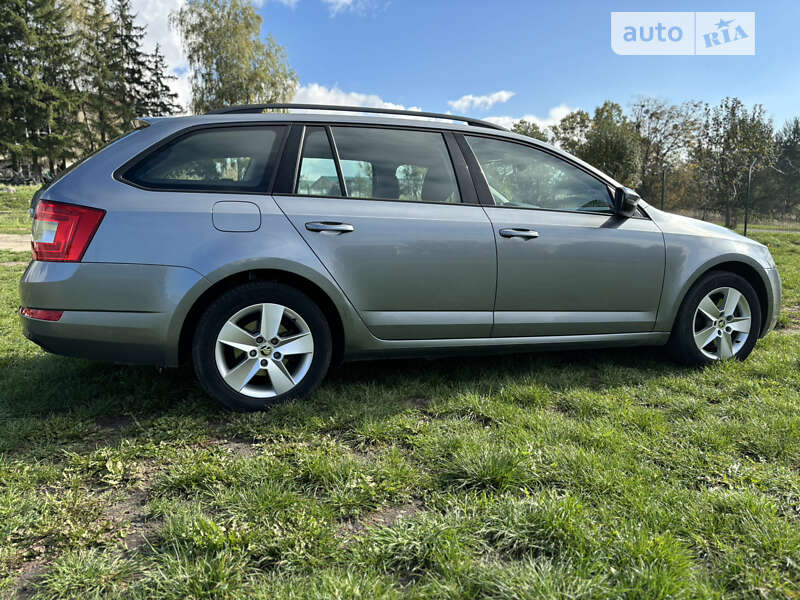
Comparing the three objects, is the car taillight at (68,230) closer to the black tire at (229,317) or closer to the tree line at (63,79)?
the black tire at (229,317)

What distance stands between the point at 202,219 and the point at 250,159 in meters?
0.50

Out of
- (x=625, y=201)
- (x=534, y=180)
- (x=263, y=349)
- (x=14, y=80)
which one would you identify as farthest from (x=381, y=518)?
(x=14, y=80)

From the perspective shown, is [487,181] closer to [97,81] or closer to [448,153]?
[448,153]

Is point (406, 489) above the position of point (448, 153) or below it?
below

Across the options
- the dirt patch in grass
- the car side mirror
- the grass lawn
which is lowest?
the dirt patch in grass

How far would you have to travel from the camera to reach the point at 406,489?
2.21 m

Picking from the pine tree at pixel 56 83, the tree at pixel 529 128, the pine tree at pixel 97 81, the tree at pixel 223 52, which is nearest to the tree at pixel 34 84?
the pine tree at pixel 56 83

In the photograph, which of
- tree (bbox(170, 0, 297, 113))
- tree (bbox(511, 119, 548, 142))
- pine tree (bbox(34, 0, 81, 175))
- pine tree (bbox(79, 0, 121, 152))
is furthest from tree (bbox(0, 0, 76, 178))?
tree (bbox(511, 119, 548, 142))

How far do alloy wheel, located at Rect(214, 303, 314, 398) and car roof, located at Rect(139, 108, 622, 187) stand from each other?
1.11 metres

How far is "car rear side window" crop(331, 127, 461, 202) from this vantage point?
3.26 m

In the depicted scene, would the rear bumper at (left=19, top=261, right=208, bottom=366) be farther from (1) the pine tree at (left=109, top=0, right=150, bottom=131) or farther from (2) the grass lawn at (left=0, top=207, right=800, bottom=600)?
(1) the pine tree at (left=109, top=0, right=150, bottom=131)

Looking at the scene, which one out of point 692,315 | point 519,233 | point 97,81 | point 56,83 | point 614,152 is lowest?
point 692,315

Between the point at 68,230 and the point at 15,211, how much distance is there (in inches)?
827

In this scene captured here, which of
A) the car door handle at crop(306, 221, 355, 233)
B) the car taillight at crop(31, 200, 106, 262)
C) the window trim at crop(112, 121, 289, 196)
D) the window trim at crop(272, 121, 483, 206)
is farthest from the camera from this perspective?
the window trim at crop(272, 121, 483, 206)
